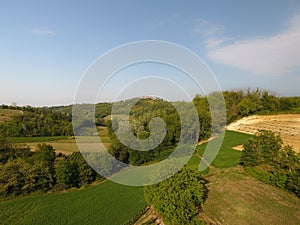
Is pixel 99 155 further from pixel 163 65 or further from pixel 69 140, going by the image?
pixel 69 140

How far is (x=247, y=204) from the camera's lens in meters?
15.5

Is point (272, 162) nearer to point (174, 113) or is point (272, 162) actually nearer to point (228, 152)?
point (228, 152)

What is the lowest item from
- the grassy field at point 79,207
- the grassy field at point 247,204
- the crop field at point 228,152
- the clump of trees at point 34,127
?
the grassy field at point 79,207

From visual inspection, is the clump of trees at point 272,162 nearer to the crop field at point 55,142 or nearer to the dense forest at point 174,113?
the dense forest at point 174,113

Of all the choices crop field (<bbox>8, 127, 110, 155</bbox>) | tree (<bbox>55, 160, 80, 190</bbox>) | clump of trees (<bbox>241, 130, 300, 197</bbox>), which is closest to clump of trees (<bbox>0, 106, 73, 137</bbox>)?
crop field (<bbox>8, 127, 110, 155</bbox>)

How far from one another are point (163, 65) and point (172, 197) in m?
8.05

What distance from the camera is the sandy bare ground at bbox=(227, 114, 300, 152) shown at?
1463 inches

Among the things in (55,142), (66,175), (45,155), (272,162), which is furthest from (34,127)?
(272,162)

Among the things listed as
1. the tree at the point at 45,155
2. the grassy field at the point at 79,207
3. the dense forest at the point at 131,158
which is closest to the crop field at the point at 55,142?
the dense forest at the point at 131,158

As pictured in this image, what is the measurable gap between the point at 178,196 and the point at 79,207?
333 inches

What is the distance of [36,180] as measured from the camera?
68.2ft

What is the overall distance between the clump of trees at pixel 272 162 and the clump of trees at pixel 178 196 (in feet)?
27.1

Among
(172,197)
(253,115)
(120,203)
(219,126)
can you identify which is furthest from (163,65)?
(253,115)

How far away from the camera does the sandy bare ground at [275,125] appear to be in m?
37.2
